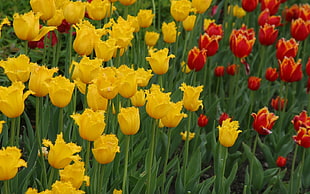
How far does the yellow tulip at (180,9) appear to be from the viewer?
9.48 ft

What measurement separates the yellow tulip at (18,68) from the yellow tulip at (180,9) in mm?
1190

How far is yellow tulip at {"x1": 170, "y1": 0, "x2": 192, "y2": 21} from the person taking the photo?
2.89 metres

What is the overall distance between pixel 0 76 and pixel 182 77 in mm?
1024

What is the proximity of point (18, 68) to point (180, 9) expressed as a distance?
3.99ft

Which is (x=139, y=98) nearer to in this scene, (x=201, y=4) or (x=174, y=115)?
(x=174, y=115)

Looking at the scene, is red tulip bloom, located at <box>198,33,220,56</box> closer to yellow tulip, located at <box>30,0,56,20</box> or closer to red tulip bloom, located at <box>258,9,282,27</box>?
red tulip bloom, located at <box>258,9,282,27</box>

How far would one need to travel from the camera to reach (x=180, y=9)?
2891mm

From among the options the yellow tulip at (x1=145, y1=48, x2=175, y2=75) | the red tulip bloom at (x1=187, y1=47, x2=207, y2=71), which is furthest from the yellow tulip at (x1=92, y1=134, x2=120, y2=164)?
the red tulip bloom at (x1=187, y1=47, x2=207, y2=71)

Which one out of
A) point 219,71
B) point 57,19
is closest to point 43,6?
point 57,19

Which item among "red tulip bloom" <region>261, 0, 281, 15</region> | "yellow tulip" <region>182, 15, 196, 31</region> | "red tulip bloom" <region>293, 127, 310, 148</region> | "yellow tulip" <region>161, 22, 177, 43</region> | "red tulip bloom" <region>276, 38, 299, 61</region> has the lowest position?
"red tulip bloom" <region>293, 127, 310, 148</region>

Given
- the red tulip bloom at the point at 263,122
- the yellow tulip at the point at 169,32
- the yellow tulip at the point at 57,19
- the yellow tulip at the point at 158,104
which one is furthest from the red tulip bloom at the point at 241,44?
the yellow tulip at the point at 158,104

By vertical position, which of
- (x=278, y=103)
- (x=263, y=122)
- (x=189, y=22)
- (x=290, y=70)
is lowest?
(x=278, y=103)

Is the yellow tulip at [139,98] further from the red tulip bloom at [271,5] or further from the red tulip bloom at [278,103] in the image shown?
the red tulip bloom at [271,5]

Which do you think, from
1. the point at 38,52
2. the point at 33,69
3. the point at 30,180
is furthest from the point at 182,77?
the point at 33,69
